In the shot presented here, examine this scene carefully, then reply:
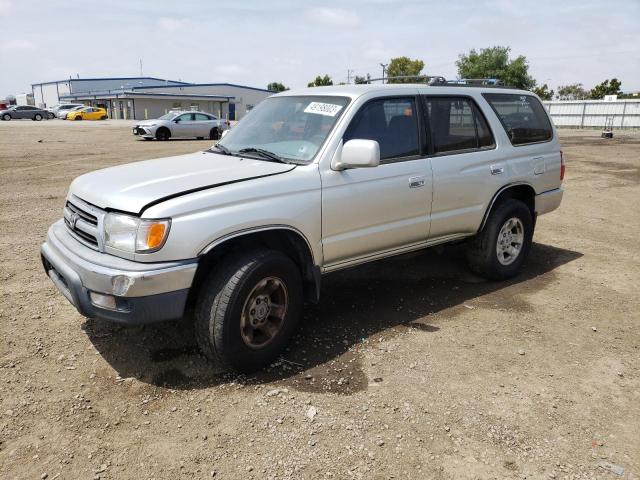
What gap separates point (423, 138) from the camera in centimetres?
435

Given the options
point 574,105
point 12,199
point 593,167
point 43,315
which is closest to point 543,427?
point 43,315

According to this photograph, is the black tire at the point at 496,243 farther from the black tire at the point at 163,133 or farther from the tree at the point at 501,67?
the tree at the point at 501,67

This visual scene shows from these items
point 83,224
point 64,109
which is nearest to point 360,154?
point 83,224

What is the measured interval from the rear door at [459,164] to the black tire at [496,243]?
213mm

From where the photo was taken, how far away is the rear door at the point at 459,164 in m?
4.44

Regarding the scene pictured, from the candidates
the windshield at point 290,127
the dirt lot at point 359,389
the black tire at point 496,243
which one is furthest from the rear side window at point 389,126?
the dirt lot at point 359,389

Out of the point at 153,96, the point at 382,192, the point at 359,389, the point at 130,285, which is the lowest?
the point at 359,389

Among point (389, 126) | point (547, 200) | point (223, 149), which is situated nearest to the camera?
point (389, 126)

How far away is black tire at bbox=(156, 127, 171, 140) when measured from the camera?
23391mm

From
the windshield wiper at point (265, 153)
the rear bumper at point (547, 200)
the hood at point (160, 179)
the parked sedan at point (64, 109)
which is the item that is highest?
the parked sedan at point (64, 109)

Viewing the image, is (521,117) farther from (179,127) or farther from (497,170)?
(179,127)

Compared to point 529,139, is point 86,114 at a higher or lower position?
higher

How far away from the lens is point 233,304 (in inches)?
126

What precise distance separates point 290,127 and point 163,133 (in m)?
21.0
